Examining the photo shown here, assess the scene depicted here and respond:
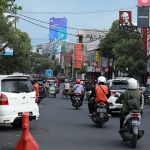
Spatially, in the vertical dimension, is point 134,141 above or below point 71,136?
above

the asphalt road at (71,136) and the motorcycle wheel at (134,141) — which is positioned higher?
the motorcycle wheel at (134,141)

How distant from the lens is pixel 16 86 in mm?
13734

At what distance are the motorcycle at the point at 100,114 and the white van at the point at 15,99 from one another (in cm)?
218

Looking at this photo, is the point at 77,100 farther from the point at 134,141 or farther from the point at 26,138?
the point at 26,138

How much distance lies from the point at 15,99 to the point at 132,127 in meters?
4.22

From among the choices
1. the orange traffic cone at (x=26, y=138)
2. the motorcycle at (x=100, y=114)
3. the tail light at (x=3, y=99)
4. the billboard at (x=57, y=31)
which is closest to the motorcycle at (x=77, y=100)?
the motorcycle at (x=100, y=114)

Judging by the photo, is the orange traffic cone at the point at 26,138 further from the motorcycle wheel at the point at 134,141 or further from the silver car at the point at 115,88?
the silver car at the point at 115,88

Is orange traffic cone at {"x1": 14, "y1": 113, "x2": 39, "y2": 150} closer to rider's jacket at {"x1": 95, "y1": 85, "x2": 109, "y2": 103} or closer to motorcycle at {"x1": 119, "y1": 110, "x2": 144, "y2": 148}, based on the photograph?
motorcycle at {"x1": 119, "y1": 110, "x2": 144, "y2": 148}

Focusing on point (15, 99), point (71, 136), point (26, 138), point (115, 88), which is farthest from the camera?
point (115, 88)

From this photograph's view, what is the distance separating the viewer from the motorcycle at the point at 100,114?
587 inches

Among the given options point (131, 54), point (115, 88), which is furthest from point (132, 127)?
point (131, 54)

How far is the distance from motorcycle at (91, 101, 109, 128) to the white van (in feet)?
7.15

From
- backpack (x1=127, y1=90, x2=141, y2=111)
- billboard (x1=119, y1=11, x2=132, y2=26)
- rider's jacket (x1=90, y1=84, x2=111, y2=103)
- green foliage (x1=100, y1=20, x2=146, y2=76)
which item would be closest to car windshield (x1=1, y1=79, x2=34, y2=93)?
rider's jacket (x1=90, y1=84, x2=111, y2=103)

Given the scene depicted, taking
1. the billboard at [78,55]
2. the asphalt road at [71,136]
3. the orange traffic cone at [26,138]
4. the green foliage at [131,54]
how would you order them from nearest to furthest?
the orange traffic cone at [26,138] → the asphalt road at [71,136] → the green foliage at [131,54] → the billboard at [78,55]
